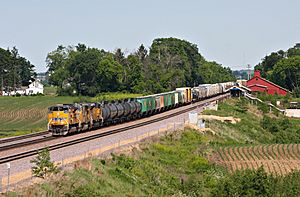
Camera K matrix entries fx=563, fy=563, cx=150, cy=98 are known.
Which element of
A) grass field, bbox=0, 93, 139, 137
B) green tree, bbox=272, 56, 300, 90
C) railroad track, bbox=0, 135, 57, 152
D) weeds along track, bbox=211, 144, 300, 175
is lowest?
weeds along track, bbox=211, 144, 300, 175

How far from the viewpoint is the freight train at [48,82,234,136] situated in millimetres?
42531

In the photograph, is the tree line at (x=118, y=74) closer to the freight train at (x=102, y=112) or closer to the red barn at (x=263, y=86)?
the red barn at (x=263, y=86)

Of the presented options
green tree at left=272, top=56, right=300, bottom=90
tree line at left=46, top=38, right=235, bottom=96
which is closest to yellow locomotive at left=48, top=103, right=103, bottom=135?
tree line at left=46, top=38, right=235, bottom=96

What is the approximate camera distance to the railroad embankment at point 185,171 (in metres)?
26.3

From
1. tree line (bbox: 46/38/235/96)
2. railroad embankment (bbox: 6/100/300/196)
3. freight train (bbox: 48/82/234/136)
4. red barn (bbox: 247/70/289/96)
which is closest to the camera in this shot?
railroad embankment (bbox: 6/100/300/196)

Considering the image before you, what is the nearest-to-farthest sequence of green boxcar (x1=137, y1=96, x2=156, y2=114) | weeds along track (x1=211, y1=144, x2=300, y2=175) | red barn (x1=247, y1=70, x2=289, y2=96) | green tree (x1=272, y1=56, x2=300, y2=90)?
weeds along track (x1=211, y1=144, x2=300, y2=175), green boxcar (x1=137, y1=96, x2=156, y2=114), red barn (x1=247, y1=70, x2=289, y2=96), green tree (x1=272, y1=56, x2=300, y2=90)

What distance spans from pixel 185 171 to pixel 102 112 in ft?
47.2

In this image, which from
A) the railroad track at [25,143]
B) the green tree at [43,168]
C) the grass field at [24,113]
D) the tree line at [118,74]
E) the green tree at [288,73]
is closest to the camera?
the green tree at [43,168]

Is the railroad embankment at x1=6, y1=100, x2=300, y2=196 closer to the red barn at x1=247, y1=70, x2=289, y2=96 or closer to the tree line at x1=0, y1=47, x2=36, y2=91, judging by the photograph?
the red barn at x1=247, y1=70, x2=289, y2=96

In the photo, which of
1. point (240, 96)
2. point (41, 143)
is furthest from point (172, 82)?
point (41, 143)

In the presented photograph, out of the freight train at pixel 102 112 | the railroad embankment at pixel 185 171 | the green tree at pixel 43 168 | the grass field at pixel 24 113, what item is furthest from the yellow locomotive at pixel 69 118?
the grass field at pixel 24 113

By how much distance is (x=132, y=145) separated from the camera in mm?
38281

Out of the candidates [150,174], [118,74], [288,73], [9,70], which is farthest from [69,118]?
[9,70]

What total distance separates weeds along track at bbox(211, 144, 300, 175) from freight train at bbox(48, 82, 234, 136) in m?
10.9
